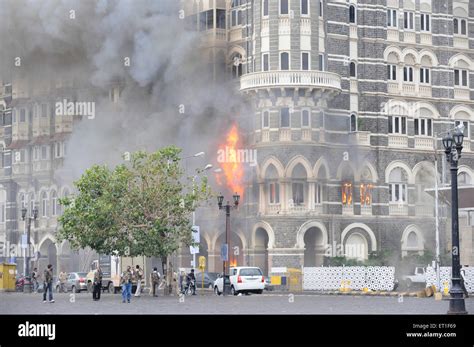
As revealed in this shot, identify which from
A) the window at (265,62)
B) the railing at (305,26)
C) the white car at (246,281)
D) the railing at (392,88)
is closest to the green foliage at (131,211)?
the white car at (246,281)

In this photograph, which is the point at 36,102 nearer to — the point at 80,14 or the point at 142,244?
the point at 80,14

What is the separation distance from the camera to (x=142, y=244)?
62.6 m

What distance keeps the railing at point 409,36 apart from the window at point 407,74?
7.02 feet

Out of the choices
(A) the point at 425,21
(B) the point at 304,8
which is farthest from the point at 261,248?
(A) the point at 425,21

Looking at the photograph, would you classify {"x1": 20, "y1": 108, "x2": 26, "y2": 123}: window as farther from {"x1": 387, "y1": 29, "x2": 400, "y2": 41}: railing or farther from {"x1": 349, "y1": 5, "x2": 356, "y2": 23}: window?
{"x1": 387, "y1": 29, "x2": 400, "y2": 41}: railing

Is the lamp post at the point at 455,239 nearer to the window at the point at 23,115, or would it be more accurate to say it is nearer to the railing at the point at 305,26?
the railing at the point at 305,26

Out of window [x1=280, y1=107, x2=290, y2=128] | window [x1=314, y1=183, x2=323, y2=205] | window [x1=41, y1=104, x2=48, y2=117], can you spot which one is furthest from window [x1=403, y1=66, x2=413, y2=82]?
window [x1=41, y1=104, x2=48, y2=117]

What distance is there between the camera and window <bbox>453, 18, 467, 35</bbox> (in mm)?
91688

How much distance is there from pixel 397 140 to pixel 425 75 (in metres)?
6.03

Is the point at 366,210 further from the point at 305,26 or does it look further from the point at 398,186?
the point at 305,26

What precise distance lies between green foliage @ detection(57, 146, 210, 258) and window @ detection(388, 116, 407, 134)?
28.7m

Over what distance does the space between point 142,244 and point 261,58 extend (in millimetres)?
23859
